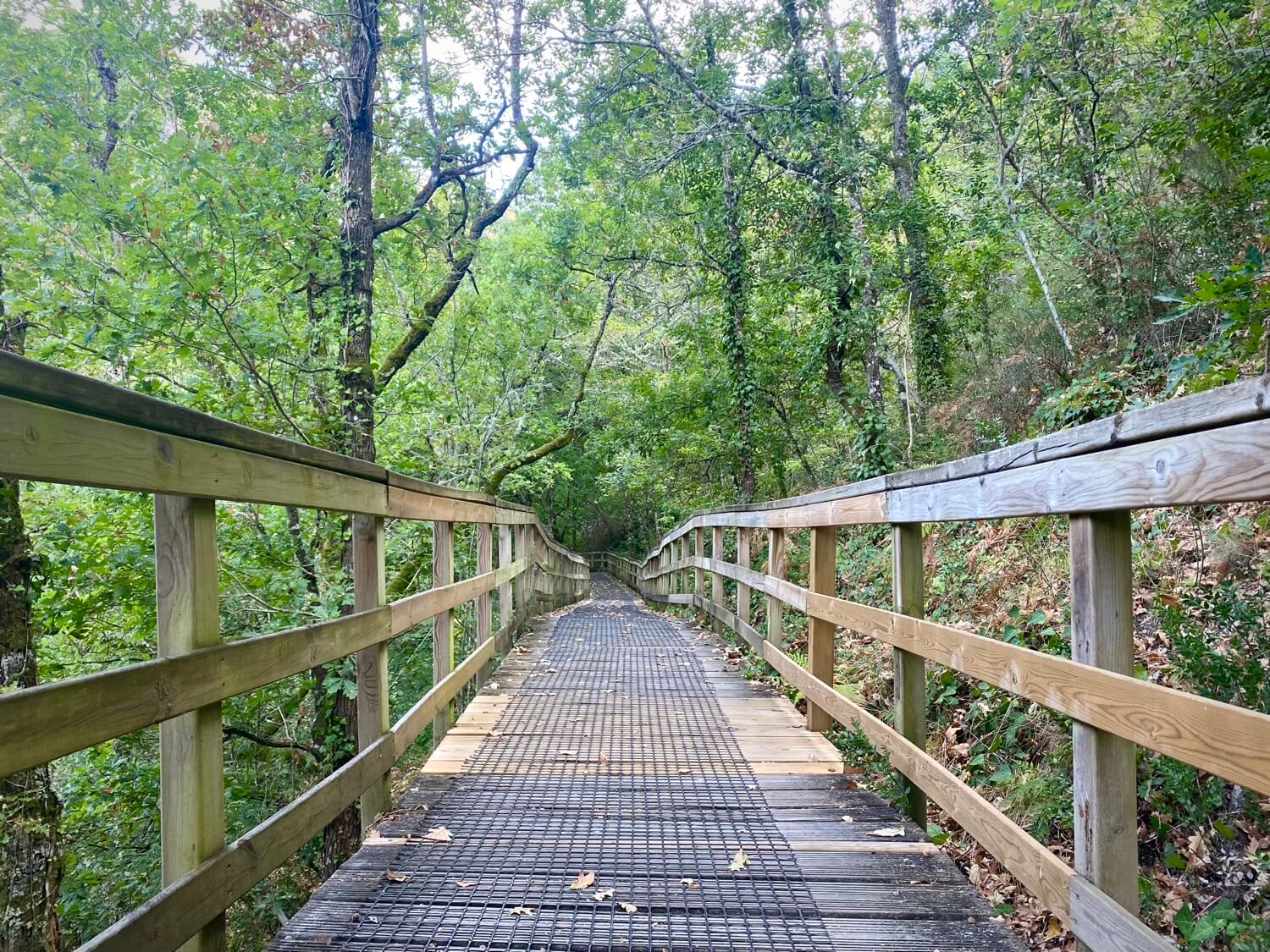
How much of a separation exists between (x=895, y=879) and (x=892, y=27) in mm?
10061

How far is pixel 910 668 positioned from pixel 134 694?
2.43 m

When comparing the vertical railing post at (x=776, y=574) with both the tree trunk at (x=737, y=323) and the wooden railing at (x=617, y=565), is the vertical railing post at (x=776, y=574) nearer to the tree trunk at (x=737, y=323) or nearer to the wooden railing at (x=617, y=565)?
the tree trunk at (x=737, y=323)

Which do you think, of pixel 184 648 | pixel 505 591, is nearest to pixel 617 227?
pixel 505 591

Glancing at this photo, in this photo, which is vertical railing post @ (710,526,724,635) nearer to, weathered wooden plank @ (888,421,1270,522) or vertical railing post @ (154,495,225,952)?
weathered wooden plank @ (888,421,1270,522)

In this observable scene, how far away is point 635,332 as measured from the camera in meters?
17.1

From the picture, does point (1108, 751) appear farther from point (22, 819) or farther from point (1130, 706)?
point (22, 819)

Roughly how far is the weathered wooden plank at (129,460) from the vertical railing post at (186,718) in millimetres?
89

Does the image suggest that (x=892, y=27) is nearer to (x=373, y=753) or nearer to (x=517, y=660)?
(x=517, y=660)

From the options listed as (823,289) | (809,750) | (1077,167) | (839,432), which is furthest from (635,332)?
(809,750)

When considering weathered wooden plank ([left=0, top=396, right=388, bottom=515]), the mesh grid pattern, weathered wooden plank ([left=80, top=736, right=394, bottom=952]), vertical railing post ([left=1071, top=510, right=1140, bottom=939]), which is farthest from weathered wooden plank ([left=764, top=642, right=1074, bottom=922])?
weathered wooden plank ([left=0, top=396, right=388, bottom=515])

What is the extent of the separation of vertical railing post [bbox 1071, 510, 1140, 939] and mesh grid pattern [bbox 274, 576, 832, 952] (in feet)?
2.40

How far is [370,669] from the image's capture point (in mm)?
2848

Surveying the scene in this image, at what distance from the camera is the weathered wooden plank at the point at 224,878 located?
1.38m

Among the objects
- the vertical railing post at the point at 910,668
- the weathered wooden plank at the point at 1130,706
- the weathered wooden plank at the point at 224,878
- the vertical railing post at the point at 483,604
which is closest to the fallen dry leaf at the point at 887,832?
the vertical railing post at the point at 910,668
